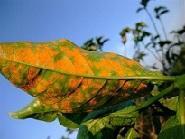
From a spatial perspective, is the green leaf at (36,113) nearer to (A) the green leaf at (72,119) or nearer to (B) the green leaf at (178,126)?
(A) the green leaf at (72,119)

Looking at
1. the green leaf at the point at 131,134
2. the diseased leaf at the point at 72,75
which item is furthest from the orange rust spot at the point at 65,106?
the green leaf at the point at 131,134

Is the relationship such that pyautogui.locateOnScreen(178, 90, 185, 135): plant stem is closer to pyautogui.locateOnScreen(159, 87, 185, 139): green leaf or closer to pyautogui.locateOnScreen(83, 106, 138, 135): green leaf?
pyautogui.locateOnScreen(159, 87, 185, 139): green leaf

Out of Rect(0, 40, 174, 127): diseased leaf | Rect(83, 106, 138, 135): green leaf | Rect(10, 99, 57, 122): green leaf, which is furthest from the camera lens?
Rect(10, 99, 57, 122): green leaf

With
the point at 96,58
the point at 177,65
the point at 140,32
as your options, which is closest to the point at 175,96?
the point at 96,58

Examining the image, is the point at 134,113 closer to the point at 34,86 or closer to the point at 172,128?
the point at 172,128

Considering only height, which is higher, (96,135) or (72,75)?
(72,75)

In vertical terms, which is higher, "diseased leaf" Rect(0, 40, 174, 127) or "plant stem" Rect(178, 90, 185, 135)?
"diseased leaf" Rect(0, 40, 174, 127)

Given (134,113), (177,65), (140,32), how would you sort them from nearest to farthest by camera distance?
(134,113), (177,65), (140,32)

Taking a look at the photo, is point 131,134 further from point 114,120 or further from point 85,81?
point 85,81

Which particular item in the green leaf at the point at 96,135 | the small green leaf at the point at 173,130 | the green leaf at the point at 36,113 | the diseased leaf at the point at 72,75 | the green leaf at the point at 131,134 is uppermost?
the diseased leaf at the point at 72,75

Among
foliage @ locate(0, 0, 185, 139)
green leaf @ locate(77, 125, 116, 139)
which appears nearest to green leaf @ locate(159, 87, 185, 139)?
foliage @ locate(0, 0, 185, 139)

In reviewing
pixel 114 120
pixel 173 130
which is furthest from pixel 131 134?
pixel 173 130
